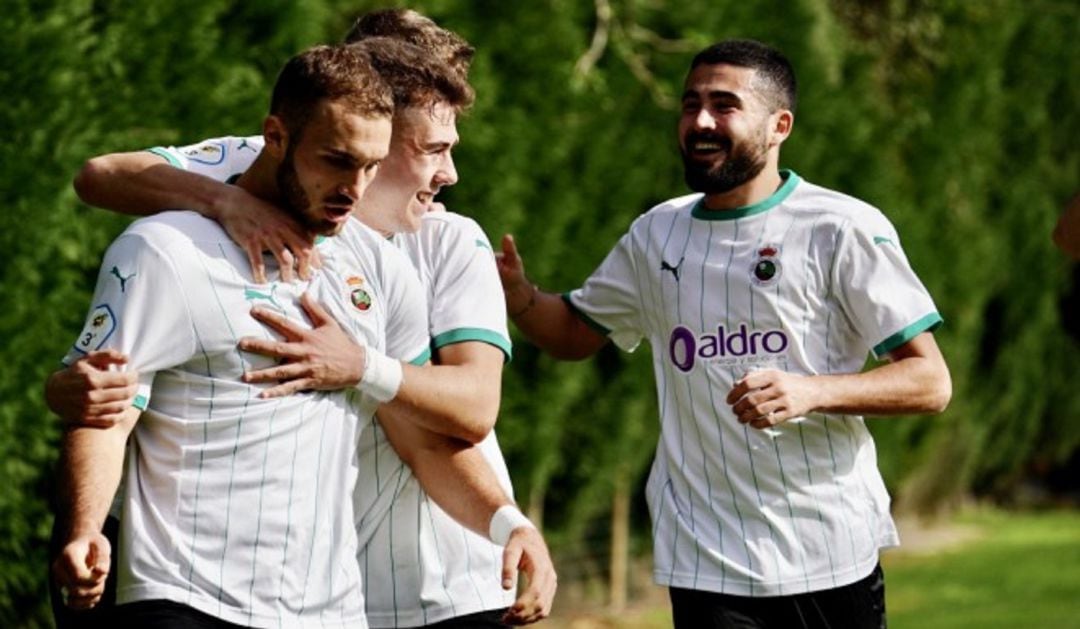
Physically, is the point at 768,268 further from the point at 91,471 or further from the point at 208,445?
the point at 91,471

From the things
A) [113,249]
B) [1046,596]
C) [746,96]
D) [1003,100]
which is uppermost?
[1003,100]

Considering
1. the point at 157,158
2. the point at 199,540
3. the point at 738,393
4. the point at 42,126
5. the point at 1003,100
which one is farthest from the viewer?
the point at 1003,100

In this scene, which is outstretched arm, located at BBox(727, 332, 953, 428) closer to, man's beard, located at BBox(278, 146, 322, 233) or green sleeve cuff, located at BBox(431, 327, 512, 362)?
green sleeve cuff, located at BBox(431, 327, 512, 362)

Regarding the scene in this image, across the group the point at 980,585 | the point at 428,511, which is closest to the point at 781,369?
the point at 428,511

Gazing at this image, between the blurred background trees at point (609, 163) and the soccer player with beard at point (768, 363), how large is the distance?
2.24m

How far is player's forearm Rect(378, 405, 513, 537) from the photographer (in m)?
3.86

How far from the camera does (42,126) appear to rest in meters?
6.18

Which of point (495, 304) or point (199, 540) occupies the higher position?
point (495, 304)

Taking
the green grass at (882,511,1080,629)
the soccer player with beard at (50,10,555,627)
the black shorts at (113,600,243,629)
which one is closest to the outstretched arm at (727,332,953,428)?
the soccer player with beard at (50,10,555,627)

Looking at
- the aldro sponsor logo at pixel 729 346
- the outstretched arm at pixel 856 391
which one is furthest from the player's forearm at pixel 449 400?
the aldro sponsor logo at pixel 729 346

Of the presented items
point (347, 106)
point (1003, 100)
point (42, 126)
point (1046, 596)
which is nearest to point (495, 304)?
point (347, 106)

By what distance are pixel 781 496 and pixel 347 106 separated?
190cm

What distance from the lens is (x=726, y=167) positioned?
4.95 meters

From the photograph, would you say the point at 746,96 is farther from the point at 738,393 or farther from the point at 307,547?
the point at 307,547
